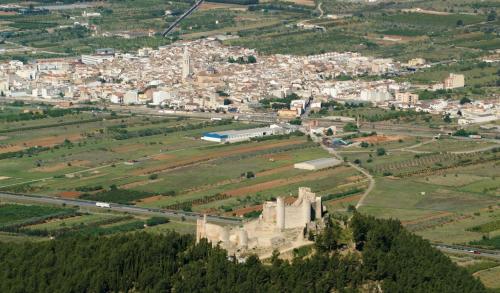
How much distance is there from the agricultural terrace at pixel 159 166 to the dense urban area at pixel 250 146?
19cm

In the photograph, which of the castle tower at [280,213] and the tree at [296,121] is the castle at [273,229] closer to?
the castle tower at [280,213]

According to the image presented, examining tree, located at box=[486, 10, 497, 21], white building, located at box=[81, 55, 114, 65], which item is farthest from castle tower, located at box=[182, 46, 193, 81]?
tree, located at box=[486, 10, 497, 21]

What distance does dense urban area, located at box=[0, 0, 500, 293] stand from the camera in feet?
160

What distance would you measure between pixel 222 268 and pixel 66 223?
18.4 meters

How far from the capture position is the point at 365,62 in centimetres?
12081

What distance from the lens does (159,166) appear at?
257 ft

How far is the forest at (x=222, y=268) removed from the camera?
46750 mm

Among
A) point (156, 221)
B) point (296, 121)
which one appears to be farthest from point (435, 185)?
point (296, 121)

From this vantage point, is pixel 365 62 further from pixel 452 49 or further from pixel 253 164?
pixel 253 164

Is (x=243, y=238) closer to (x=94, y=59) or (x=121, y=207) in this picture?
(x=121, y=207)

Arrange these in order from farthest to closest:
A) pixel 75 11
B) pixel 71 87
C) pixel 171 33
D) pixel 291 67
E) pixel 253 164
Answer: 1. pixel 75 11
2. pixel 171 33
3. pixel 291 67
4. pixel 71 87
5. pixel 253 164

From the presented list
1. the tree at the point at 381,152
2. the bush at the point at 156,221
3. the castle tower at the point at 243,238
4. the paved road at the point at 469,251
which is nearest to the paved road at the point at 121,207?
the bush at the point at 156,221

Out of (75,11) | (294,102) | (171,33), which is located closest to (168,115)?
(294,102)

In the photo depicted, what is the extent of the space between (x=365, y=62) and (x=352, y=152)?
38316 mm
